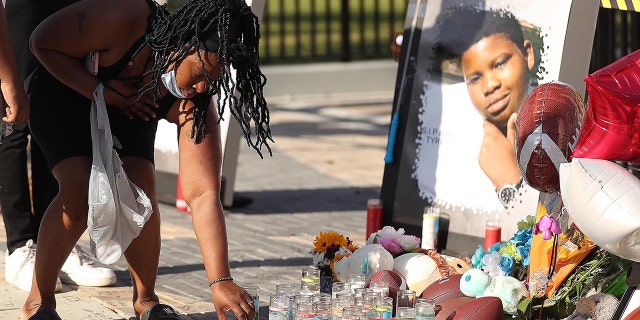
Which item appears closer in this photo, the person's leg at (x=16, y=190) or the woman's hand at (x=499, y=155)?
the person's leg at (x=16, y=190)

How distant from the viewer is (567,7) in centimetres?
564

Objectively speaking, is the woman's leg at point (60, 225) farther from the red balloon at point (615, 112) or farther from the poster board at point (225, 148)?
the poster board at point (225, 148)

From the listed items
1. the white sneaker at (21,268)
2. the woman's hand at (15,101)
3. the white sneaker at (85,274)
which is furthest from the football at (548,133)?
the white sneaker at (21,268)

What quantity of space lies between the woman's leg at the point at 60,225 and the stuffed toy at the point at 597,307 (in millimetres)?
2034

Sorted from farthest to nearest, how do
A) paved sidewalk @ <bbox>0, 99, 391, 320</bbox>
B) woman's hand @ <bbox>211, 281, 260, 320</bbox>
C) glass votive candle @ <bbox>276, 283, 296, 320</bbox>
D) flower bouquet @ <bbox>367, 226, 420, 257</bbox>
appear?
paved sidewalk @ <bbox>0, 99, 391, 320</bbox> → flower bouquet @ <bbox>367, 226, 420, 257</bbox> → glass votive candle @ <bbox>276, 283, 296, 320</bbox> → woman's hand @ <bbox>211, 281, 260, 320</bbox>

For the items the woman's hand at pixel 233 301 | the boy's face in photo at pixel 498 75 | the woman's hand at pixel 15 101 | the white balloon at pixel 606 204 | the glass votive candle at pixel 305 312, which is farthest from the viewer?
the boy's face in photo at pixel 498 75

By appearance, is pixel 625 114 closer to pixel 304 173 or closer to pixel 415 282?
pixel 415 282

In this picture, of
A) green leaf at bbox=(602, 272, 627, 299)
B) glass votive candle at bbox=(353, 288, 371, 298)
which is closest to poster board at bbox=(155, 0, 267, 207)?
glass votive candle at bbox=(353, 288, 371, 298)

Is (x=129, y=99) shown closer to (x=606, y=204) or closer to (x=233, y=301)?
(x=233, y=301)

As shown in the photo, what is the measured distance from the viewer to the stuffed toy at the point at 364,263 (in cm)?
495

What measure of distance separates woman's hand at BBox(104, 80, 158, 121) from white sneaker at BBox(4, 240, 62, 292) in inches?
49.8

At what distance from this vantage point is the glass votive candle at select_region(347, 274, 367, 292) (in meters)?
4.65

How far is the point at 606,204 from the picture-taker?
12.5 feet

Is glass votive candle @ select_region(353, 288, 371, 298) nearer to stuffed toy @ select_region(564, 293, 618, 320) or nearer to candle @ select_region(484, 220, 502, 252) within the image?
stuffed toy @ select_region(564, 293, 618, 320)
